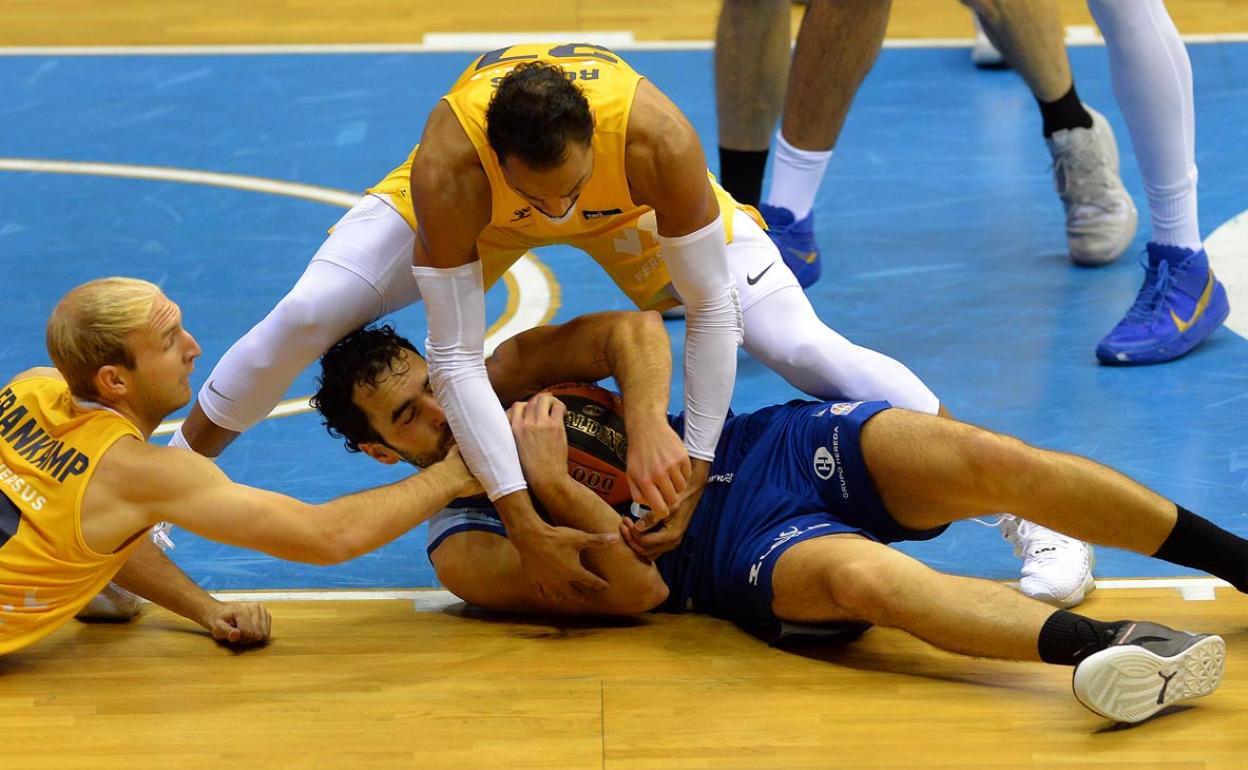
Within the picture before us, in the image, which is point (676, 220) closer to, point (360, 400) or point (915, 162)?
point (360, 400)

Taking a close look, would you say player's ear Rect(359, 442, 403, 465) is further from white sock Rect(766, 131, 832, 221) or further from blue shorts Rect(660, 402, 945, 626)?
white sock Rect(766, 131, 832, 221)

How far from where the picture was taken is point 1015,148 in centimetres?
646

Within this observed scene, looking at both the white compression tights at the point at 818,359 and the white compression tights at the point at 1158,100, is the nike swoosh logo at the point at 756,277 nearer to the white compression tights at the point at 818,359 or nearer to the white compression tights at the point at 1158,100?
the white compression tights at the point at 818,359

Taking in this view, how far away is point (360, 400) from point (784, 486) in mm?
843

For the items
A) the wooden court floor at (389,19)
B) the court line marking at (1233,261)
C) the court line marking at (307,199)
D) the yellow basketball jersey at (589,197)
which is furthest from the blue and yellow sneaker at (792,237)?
the wooden court floor at (389,19)

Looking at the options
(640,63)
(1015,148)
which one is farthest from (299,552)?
(640,63)

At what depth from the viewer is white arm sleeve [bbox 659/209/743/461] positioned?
129 inches

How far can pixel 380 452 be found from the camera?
3379mm

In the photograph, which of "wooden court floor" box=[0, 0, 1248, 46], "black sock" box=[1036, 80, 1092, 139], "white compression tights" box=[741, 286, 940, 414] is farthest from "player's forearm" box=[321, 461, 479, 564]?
"wooden court floor" box=[0, 0, 1248, 46]

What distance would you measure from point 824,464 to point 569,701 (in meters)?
0.70

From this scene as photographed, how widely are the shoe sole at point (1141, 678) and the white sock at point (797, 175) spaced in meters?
2.43

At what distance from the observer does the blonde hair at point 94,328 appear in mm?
2973

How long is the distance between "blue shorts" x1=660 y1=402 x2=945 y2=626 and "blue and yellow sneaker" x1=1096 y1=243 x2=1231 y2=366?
1.52m

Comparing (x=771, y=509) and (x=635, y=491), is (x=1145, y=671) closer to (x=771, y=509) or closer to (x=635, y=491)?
(x=771, y=509)
